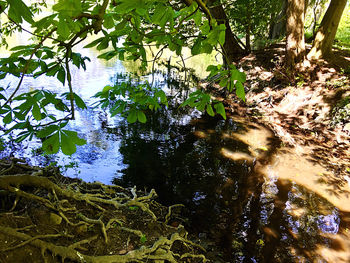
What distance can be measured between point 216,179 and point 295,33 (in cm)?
670

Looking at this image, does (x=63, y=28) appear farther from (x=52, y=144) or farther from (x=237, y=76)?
(x=237, y=76)

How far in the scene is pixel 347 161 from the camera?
572 centimetres

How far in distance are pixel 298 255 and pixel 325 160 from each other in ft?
11.1

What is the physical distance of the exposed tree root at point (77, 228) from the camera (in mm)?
1949

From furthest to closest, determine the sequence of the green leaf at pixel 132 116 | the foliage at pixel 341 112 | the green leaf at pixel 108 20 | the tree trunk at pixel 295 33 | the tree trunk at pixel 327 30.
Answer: the tree trunk at pixel 295 33 → the tree trunk at pixel 327 30 → the foliage at pixel 341 112 → the green leaf at pixel 132 116 → the green leaf at pixel 108 20

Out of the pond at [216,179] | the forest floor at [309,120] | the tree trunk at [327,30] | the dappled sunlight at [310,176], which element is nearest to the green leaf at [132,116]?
the pond at [216,179]

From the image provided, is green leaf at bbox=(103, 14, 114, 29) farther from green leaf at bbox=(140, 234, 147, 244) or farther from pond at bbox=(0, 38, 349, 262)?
pond at bbox=(0, 38, 349, 262)

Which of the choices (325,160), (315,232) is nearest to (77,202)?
(315,232)

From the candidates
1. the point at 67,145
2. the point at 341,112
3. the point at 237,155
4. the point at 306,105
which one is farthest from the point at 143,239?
the point at 306,105

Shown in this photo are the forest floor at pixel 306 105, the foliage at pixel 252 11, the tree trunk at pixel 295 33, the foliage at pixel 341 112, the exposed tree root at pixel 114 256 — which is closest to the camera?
the exposed tree root at pixel 114 256

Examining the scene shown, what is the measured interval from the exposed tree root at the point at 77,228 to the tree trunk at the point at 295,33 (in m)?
8.25

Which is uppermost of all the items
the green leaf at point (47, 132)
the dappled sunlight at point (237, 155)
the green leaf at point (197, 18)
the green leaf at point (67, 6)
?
the green leaf at point (197, 18)

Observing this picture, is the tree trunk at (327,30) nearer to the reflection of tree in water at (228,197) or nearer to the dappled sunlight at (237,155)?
the reflection of tree in water at (228,197)

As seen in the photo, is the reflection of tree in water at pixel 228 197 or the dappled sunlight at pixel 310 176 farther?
the dappled sunlight at pixel 310 176
